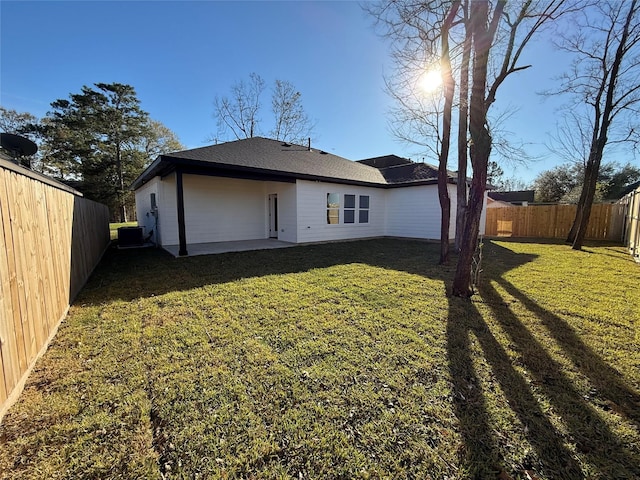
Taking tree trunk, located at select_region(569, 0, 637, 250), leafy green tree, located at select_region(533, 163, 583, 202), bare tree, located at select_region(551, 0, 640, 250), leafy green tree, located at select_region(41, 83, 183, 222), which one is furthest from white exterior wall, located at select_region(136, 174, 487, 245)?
leafy green tree, located at select_region(533, 163, 583, 202)

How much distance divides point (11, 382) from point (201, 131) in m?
23.1

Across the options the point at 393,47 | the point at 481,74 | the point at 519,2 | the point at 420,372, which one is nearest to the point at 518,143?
the point at 519,2

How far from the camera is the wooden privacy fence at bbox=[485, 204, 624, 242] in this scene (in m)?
12.4

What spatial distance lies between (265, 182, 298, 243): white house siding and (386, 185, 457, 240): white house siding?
17.6 ft

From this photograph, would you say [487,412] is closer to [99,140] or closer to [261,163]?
[261,163]

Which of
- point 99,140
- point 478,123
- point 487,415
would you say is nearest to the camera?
point 487,415

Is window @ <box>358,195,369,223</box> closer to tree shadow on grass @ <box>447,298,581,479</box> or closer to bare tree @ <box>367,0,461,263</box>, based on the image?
bare tree @ <box>367,0,461,263</box>

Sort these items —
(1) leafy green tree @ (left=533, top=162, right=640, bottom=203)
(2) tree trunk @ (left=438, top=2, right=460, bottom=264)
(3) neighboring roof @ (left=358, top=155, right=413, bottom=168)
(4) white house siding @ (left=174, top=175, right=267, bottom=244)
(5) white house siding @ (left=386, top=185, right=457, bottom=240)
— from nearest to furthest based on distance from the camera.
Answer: (2) tree trunk @ (left=438, top=2, right=460, bottom=264) → (4) white house siding @ (left=174, top=175, right=267, bottom=244) → (5) white house siding @ (left=386, top=185, right=457, bottom=240) → (3) neighboring roof @ (left=358, top=155, right=413, bottom=168) → (1) leafy green tree @ (left=533, top=162, right=640, bottom=203)

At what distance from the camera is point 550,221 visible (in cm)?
1416

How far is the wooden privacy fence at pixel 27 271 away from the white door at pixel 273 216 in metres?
8.00

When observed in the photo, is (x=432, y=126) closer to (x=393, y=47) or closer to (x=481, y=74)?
(x=393, y=47)

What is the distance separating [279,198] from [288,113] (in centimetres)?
1279

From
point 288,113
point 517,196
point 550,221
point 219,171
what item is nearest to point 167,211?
point 219,171

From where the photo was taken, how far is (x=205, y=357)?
2.61 meters
